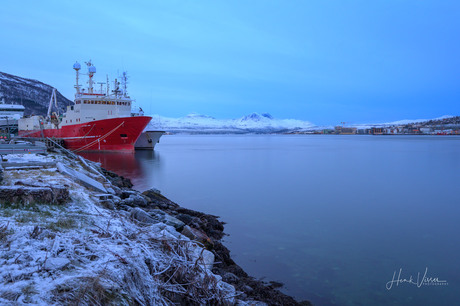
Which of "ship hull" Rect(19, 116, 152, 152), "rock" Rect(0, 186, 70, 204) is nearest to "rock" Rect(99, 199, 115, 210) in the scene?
"rock" Rect(0, 186, 70, 204)

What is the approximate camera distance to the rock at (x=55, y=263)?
3.19 metres

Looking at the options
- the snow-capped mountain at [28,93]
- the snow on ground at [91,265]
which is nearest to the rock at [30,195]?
the snow on ground at [91,265]

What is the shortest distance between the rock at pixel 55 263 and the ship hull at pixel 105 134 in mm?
29361

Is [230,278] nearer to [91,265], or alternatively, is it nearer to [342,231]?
[91,265]

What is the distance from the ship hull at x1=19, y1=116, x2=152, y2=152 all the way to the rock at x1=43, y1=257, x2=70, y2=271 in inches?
1156

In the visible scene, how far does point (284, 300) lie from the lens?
5.21m

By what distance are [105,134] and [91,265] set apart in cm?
3212

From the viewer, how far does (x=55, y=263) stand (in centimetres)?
325

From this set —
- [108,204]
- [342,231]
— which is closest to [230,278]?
[108,204]

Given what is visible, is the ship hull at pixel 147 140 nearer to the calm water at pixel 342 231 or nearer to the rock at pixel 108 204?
the calm water at pixel 342 231

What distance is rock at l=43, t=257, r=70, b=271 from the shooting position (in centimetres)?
319

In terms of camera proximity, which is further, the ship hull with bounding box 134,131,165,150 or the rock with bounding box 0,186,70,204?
the ship hull with bounding box 134,131,165,150

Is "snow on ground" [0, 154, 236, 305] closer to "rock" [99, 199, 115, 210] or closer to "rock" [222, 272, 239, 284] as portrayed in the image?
"rock" [222, 272, 239, 284]

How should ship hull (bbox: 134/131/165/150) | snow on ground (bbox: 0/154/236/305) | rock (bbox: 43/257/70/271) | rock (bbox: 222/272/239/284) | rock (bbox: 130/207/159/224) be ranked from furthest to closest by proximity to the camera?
ship hull (bbox: 134/131/165/150), rock (bbox: 130/207/159/224), rock (bbox: 222/272/239/284), rock (bbox: 43/257/70/271), snow on ground (bbox: 0/154/236/305)
